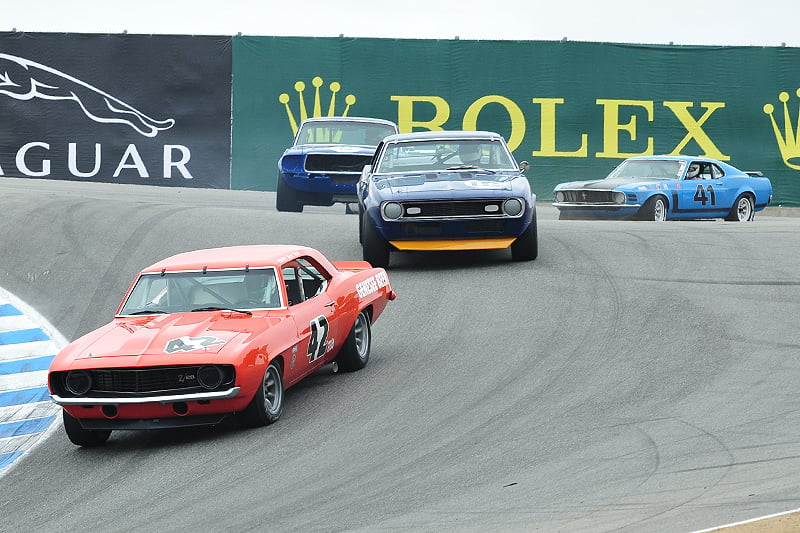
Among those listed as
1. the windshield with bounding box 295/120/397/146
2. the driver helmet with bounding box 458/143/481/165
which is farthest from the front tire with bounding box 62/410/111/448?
the windshield with bounding box 295/120/397/146

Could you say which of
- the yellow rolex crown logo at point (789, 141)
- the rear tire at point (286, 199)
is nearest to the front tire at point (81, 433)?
the rear tire at point (286, 199)

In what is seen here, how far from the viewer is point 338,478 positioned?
5.95 m

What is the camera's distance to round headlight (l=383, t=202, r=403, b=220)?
11570 millimetres

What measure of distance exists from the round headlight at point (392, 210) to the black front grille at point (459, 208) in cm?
12

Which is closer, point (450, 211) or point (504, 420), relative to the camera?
point (504, 420)

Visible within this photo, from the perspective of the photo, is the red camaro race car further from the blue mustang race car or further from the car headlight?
the blue mustang race car

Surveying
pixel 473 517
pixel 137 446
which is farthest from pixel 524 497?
pixel 137 446

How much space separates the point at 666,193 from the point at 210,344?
12059mm

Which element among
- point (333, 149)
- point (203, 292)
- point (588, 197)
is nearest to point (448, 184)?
point (203, 292)

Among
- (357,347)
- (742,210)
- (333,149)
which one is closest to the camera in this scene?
(357,347)

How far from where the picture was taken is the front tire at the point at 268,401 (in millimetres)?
6855

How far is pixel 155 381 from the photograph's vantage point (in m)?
6.70

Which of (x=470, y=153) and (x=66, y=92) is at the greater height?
(x=66, y=92)

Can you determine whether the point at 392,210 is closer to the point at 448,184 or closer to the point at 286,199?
the point at 448,184
